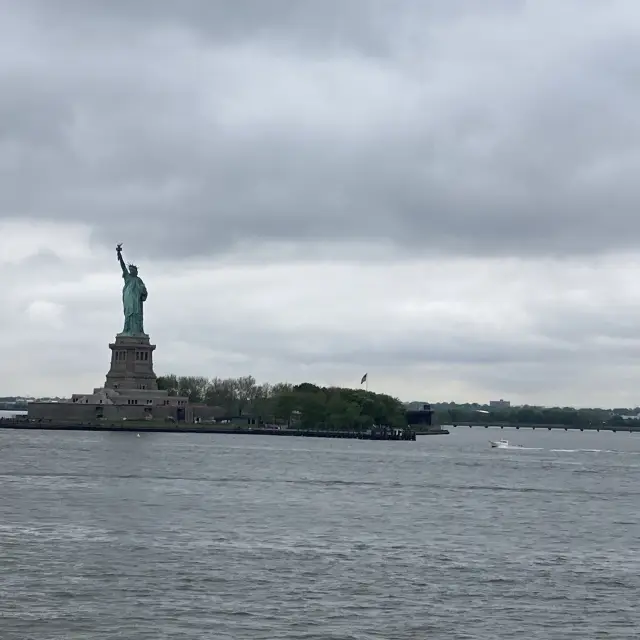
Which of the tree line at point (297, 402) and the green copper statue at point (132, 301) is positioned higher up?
the green copper statue at point (132, 301)

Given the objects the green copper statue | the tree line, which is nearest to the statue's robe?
the green copper statue

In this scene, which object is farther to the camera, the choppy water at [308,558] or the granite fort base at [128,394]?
the granite fort base at [128,394]

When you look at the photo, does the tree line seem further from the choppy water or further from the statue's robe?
the choppy water

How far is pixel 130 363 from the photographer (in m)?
140

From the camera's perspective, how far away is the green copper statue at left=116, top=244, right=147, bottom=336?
5497 inches

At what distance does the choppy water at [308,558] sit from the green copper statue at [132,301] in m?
76.2

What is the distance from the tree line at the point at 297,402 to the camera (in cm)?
15250

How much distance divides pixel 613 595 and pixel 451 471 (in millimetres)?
47837

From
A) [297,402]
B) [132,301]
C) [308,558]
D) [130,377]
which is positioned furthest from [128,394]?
[308,558]

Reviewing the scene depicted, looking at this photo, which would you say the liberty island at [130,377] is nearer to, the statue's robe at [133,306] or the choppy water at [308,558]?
the statue's robe at [133,306]

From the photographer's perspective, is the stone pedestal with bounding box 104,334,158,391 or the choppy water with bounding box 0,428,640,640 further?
the stone pedestal with bounding box 104,334,158,391

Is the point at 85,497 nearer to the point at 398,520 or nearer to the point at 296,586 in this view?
the point at 398,520

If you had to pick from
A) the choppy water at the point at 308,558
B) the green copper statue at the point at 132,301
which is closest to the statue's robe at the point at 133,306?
the green copper statue at the point at 132,301

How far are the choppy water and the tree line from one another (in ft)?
289
